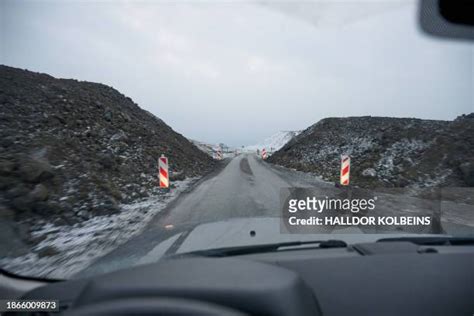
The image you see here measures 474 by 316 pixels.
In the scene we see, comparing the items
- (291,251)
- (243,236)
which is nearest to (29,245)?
(243,236)

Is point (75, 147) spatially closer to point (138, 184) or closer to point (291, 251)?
point (138, 184)

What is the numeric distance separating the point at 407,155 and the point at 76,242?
1409 cm

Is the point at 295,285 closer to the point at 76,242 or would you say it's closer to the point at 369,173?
the point at 76,242

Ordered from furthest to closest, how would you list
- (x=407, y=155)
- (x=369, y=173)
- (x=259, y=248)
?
1. (x=407, y=155)
2. (x=369, y=173)
3. (x=259, y=248)

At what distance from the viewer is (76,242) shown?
3.85 metres

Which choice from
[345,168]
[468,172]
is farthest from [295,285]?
[468,172]

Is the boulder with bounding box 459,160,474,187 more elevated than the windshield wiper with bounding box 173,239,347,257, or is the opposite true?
the boulder with bounding box 459,160,474,187

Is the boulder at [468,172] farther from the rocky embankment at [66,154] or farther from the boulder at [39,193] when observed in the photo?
the boulder at [39,193]

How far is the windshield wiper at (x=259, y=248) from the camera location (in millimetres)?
2027

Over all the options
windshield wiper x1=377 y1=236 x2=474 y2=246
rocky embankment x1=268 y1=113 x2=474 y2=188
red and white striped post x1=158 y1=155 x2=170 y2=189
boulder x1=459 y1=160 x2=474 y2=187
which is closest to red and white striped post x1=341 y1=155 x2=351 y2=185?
rocky embankment x1=268 y1=113 x2=474 y2=188

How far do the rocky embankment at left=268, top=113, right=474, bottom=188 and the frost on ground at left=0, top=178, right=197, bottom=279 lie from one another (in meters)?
8.55

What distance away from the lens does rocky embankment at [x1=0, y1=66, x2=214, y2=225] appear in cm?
523

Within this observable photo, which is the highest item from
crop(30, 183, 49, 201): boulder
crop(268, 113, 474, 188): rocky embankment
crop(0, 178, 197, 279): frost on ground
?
crop(268, 113, 474, 188): rocky embankment

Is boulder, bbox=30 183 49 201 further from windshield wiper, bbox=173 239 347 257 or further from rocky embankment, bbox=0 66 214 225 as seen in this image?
windshield wiper, bbox=173 239 347 257
